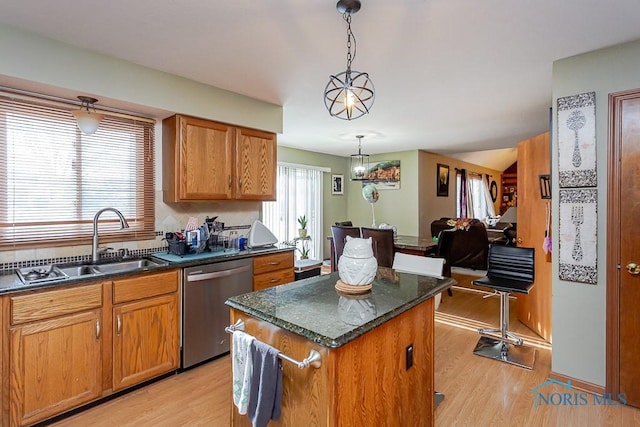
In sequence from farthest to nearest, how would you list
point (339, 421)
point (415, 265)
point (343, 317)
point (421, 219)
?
point (421, 219)
point (415, 265)
point (343, 317)
point (339, 421)

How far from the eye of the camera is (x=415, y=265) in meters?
2.52

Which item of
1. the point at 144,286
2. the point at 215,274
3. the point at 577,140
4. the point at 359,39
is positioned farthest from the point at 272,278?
the point at 577,140

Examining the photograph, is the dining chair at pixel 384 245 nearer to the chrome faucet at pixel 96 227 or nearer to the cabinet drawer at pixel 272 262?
the cabinet drawer at pixel 272 262

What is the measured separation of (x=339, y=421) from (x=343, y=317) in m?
0.36

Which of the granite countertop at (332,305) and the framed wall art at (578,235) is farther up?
the framed wall art at (578,235)

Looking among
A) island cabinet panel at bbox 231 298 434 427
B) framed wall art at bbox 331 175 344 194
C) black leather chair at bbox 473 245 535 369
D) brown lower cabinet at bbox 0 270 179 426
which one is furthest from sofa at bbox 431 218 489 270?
brown lower cabinet at bbox 0 270 179 426

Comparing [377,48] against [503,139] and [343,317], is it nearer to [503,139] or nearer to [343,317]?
[343,317]

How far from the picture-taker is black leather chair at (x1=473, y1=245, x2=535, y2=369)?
2.73 m

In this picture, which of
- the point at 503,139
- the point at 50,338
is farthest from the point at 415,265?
the point at 503,139

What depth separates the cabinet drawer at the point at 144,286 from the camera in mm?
2191

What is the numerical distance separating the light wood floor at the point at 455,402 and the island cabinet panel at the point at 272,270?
72 cm

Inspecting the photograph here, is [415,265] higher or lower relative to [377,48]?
lower

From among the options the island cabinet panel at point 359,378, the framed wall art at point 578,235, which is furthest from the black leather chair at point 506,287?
the island cabinet panel at point 359,378

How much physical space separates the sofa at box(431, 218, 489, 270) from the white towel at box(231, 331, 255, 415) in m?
3.79
